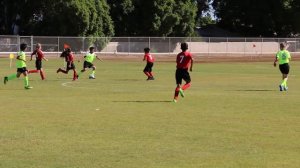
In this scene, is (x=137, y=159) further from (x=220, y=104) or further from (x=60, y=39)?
(x=60, y=39)

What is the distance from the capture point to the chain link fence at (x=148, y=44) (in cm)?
6219

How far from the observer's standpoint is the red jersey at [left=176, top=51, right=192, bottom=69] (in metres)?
18.6

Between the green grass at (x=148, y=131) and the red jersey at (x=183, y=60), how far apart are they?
1.07m

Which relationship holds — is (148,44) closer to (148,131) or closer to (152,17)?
(152,17)

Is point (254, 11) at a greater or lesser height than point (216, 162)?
greater

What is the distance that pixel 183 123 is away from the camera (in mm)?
13383

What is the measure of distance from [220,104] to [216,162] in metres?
8.65

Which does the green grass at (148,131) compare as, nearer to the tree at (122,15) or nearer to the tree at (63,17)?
the tree at (63,17)

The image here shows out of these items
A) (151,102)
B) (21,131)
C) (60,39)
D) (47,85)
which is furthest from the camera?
(60,39)

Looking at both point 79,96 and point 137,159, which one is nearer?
point 137,159

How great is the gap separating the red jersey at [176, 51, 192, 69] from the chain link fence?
4445cm

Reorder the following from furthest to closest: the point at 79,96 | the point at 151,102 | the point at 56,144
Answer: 1. the point at 79,96
2. the point at 151,102
3. the point at 56,144

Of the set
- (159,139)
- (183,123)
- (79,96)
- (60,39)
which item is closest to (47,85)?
(79,96)

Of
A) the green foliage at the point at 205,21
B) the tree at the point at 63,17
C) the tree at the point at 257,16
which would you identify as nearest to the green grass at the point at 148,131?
the tree at the point at 63,17
